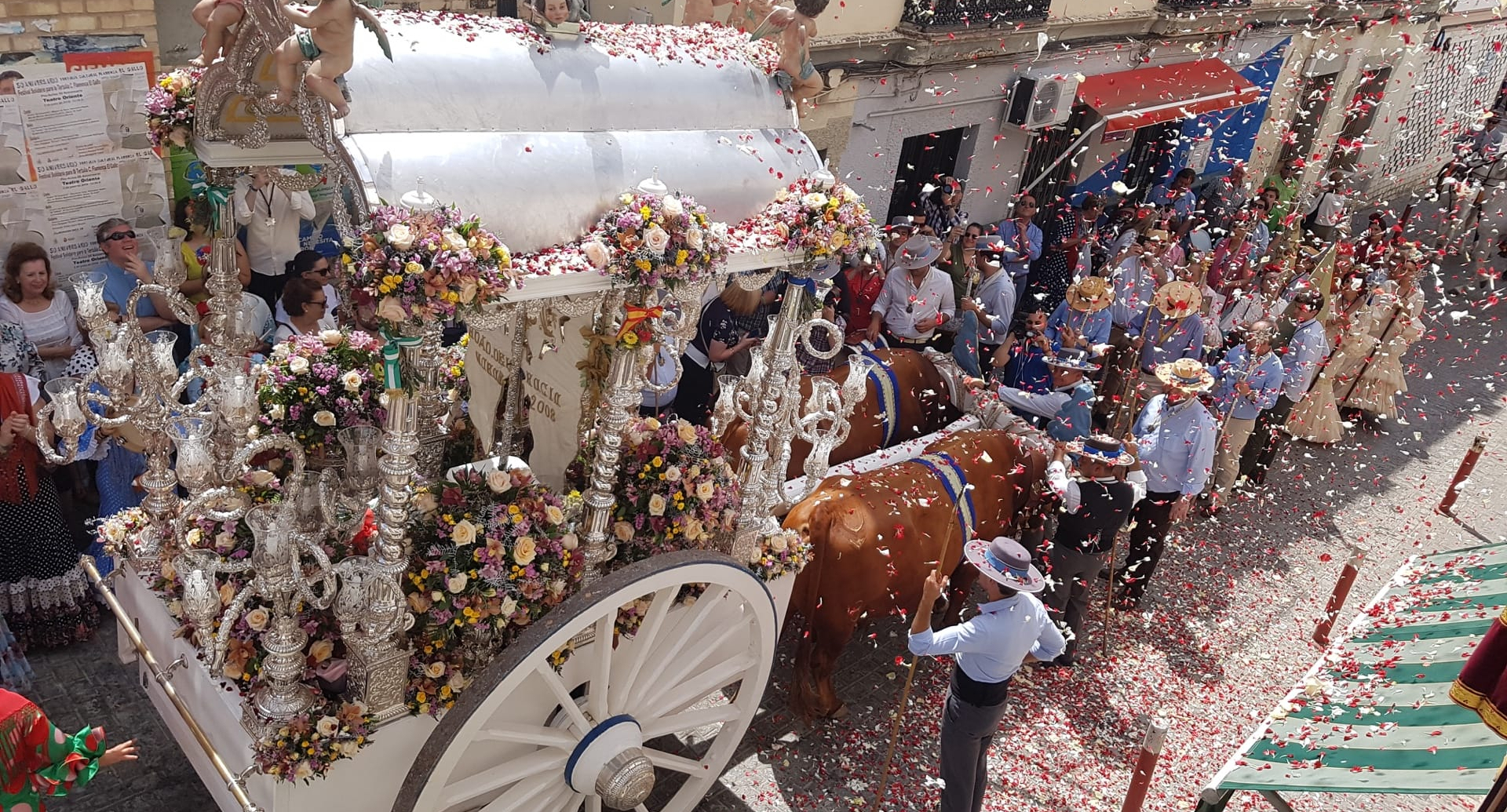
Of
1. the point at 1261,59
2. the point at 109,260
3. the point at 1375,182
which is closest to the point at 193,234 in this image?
the point at 109,260

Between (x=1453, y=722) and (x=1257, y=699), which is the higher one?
(x=1453, y=722)

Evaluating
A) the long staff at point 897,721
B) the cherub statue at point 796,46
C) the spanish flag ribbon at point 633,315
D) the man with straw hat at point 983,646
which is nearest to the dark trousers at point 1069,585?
the long staff at point 897,721

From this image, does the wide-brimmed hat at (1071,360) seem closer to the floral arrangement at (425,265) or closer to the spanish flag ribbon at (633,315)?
the spanish flag ribbon at (633,315)

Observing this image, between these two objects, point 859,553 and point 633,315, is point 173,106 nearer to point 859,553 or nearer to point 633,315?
point 633,315

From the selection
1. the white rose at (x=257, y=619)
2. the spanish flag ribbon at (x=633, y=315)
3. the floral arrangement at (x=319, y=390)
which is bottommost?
the white rose at (x=257, y=619)

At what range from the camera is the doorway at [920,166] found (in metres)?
11.3

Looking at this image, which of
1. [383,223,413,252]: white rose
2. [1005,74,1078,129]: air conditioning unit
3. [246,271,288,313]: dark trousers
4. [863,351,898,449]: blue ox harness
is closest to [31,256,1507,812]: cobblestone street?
→ [863,351,898,449]: blue ox harness

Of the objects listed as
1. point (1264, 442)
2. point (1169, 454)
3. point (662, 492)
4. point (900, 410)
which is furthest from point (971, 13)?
point (662, 492)

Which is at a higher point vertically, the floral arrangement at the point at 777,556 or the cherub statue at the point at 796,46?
the cherub statue at the point at 796,46

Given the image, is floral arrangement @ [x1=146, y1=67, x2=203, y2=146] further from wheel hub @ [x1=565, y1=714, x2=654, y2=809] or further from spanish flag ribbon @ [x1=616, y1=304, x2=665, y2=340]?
wheel hub @ [x1=565, y1=714, x2=654, y2=809]

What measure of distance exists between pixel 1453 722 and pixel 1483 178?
1564 centimetres

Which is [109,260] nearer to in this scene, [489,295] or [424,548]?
[424,548]

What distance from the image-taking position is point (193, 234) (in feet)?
22.3

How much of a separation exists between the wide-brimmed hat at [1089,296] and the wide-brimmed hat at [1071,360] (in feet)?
1.45
